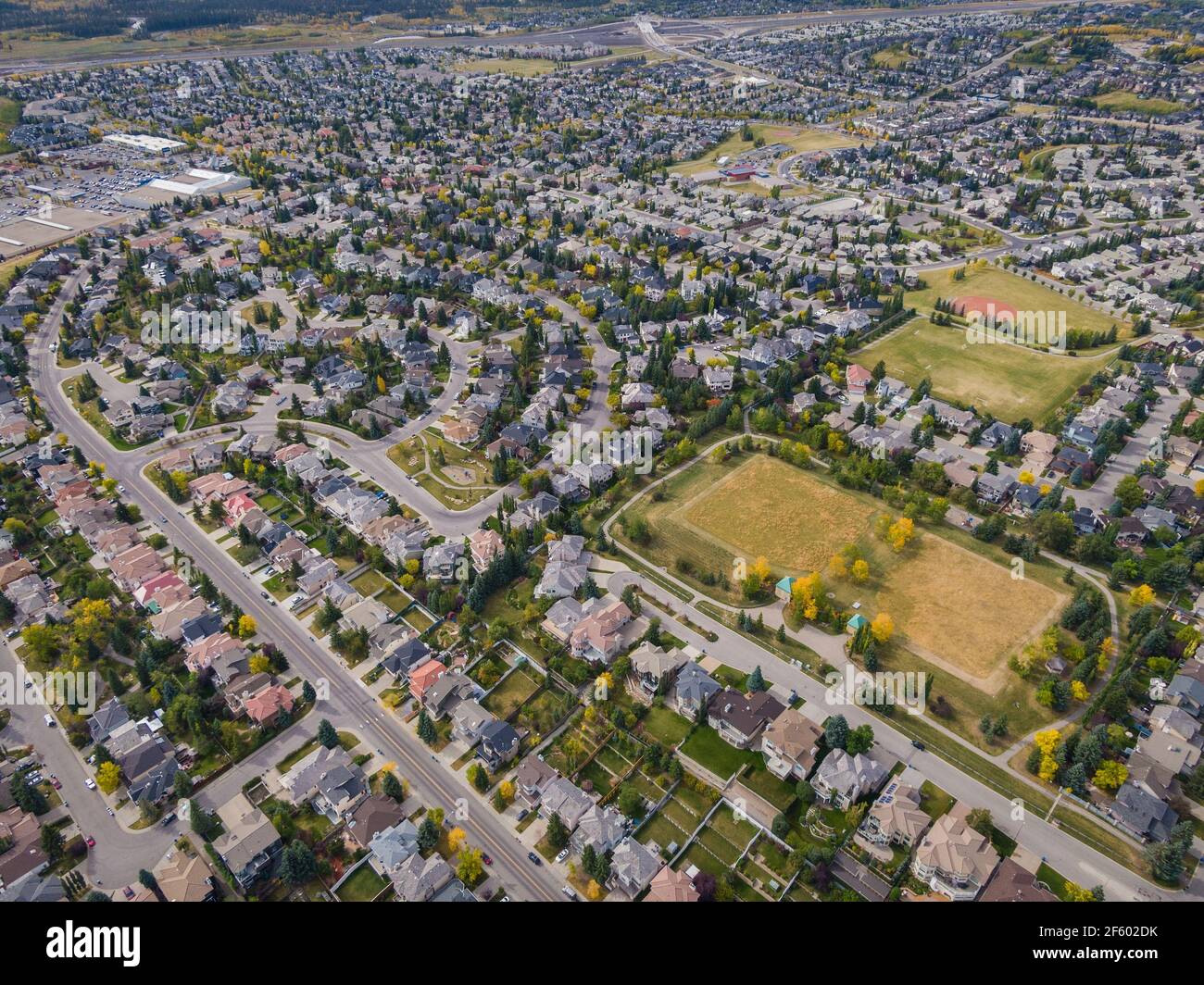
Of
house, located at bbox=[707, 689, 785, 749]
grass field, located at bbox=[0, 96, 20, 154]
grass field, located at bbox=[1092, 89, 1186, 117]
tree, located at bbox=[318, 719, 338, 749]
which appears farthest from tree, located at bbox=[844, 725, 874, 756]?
grass field, located at bbox=[0, 96, 20, 154]

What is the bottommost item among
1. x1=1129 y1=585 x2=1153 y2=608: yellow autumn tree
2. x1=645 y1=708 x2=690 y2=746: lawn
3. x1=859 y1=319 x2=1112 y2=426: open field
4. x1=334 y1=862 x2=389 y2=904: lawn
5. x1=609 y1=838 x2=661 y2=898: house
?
x1=334 y1=862 x2=389 y2=904: lawn

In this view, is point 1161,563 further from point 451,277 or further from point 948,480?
point 451,277

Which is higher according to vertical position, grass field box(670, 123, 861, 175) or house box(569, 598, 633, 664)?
grass field box(670, 123, 861, 175)

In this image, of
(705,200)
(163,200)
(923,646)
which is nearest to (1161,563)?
(923,646)

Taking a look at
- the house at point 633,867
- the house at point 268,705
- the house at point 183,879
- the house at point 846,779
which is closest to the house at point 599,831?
the house at point 633,867

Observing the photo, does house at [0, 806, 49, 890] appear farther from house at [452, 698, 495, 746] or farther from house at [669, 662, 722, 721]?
house at [669, 662, 722, 721]

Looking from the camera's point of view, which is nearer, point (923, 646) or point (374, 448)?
A: point (923, 646)

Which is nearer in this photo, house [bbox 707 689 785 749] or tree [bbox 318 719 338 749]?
tree [bbox 318 719 338 749]
